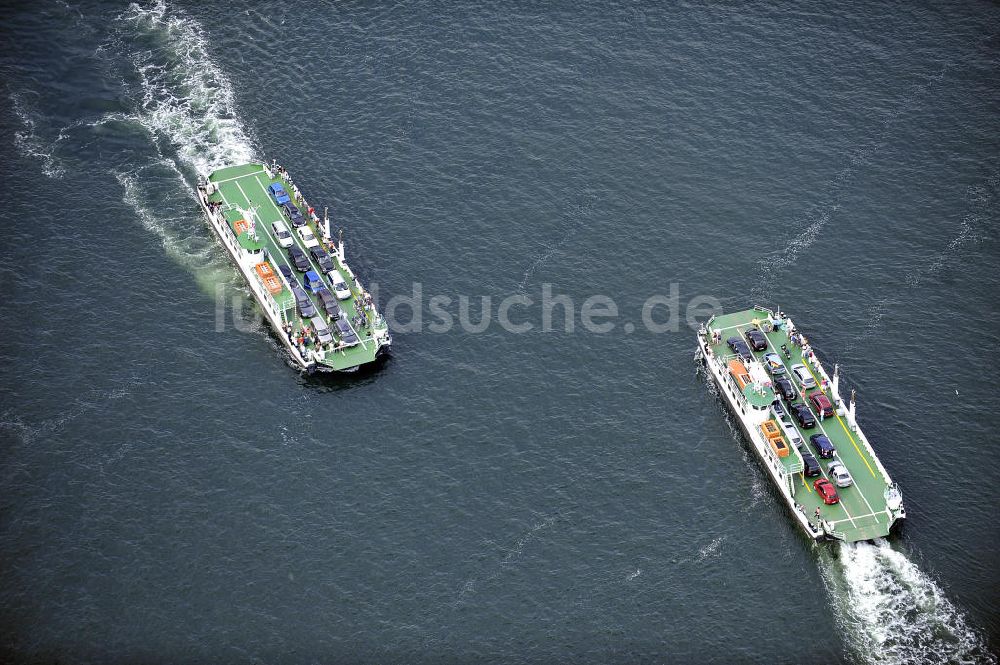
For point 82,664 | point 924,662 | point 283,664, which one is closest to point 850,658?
point 924,662

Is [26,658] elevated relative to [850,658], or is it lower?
lower

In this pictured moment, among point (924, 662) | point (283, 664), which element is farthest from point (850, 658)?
point (283, 664)

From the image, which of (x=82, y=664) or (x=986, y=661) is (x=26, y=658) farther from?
(x=986, y=661)

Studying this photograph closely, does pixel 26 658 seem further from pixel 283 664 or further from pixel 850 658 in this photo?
pixel 850 658

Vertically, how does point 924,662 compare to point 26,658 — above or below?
above

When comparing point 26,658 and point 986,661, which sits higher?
point 986,661

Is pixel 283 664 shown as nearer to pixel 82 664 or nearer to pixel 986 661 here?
pixel 82 664

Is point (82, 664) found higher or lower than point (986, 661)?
lower
